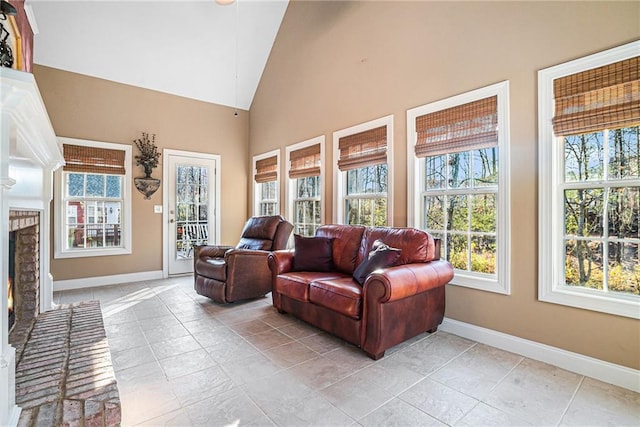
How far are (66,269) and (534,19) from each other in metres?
6.00

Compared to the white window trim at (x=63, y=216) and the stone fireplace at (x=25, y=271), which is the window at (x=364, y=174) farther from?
the white window trim at (x=63, y=216)

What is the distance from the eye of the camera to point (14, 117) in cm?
141

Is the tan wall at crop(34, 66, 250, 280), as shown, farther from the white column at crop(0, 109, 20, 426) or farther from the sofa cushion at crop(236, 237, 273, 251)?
the white column at crop(0, 109, 20, 426)

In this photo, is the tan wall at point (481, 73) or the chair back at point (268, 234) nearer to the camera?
the tan wall at point (481, 73)

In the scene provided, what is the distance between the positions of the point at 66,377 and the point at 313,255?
6.85 feet

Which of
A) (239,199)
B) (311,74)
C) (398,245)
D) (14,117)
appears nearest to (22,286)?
(14,117)

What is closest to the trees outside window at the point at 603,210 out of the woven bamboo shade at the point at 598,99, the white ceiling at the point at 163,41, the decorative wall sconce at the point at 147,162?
the woven bamboo shade at the point at 598,99

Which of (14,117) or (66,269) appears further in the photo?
(66,269)

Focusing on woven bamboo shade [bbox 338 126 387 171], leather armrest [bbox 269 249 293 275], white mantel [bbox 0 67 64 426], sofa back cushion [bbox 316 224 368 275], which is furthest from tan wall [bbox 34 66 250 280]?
sofa back cushion [bbox 316 224 368 275]

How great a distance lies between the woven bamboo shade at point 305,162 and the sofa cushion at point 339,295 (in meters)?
2.05

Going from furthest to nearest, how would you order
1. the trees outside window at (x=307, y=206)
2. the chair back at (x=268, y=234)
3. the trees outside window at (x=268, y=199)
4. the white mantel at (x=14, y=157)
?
the trees outside window at (x=268, y=199) → the trees outside window at (x=307, y=206) → the chair back at (x=268, y=234) → the white mantel at (x=14, y=157)

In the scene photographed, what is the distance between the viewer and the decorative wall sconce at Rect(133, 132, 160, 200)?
15.9ft

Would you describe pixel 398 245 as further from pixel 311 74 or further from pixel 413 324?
pixel 311 74

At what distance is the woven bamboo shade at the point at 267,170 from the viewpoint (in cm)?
524
